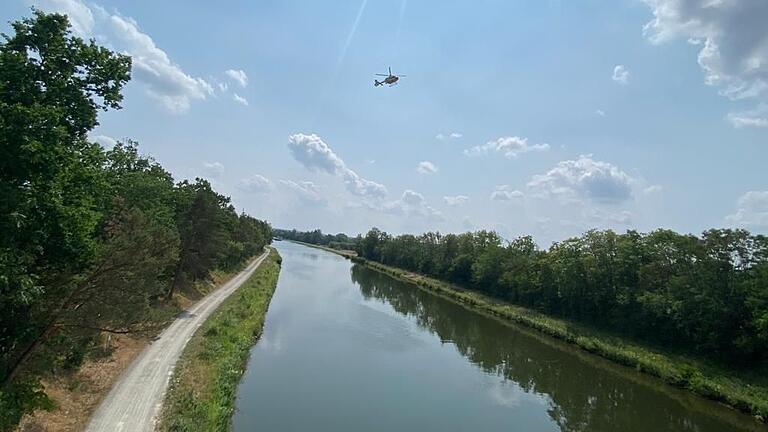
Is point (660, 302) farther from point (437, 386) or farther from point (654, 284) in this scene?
point (437, 386)

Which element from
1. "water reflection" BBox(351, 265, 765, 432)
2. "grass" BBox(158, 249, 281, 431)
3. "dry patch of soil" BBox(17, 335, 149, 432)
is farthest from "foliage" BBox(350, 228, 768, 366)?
"dry patch of soil" BBox(17, 335, 149, 432)

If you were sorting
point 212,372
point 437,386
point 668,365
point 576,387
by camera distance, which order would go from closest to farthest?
1. point 212,372
2. point 437,386
3. point 576,387
4. point 668,365

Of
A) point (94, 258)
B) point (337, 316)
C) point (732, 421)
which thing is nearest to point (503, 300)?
point (337, 316)

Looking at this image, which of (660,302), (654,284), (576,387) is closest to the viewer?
(576,387)

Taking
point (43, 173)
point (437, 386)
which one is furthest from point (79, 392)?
point (437, 386)

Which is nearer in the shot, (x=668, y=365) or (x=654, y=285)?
(x=668, y=365)

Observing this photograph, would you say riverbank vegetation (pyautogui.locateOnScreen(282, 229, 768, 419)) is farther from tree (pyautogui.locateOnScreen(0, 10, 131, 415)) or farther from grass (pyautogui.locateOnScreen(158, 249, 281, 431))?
tree (pyautogui.locateOnScreen(0, 10, 131, 415))
